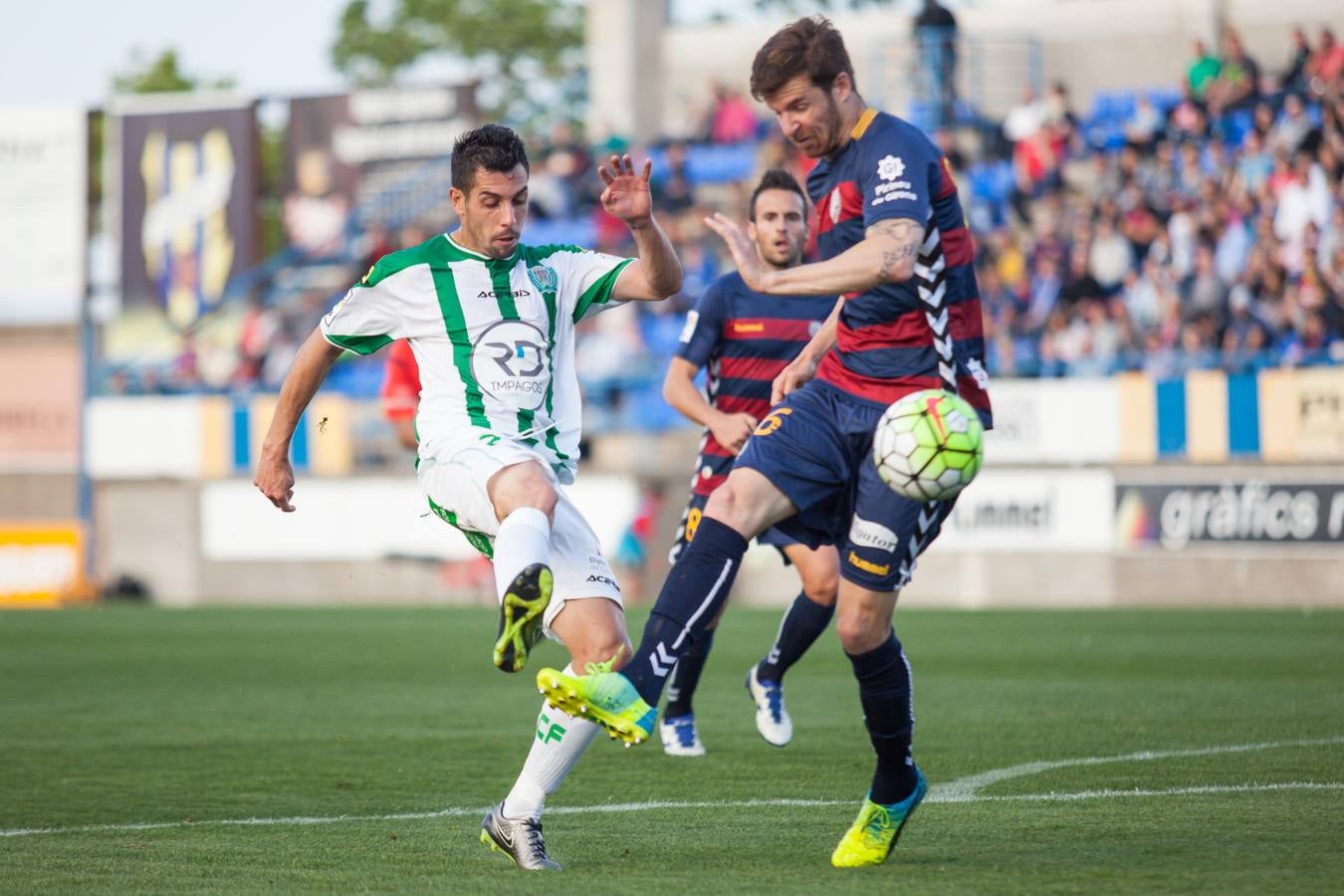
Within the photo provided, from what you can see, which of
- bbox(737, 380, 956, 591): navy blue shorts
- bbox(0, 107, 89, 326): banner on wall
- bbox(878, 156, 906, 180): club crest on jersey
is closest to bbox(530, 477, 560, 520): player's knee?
bbox(737, 380, 956, 591): navy blue shorts

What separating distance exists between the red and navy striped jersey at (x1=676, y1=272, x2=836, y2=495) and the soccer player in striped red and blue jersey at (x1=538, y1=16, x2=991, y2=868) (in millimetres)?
3067

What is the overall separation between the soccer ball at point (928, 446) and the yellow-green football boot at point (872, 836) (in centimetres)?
87

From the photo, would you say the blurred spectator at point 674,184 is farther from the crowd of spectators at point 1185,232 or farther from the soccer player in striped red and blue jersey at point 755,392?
the soccer player in striped red and blue jersey at point 755,392

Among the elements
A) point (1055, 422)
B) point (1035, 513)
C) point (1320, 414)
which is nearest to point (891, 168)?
point (1320, 414)

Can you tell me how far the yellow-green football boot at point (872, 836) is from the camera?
202 inches

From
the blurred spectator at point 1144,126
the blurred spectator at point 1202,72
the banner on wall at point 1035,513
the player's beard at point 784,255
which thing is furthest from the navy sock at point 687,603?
the blurred spectator at point 1202,72

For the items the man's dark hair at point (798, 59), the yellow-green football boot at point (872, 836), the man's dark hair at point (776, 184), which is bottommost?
the yellow-green football boot at point (872, 836)

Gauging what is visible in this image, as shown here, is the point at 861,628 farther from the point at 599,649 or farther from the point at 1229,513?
the point at 1229,513

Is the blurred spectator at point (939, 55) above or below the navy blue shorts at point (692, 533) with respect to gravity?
above

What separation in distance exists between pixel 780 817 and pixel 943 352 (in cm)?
167

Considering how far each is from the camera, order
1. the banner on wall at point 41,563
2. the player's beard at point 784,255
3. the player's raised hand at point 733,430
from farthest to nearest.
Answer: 1. the banner on wall at point 41,563
2. the player's beard at point 784,255
3. the player's raised hand at point 733,430

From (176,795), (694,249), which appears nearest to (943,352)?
(176,795)

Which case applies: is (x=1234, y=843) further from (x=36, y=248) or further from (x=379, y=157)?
(x=36, y=248)

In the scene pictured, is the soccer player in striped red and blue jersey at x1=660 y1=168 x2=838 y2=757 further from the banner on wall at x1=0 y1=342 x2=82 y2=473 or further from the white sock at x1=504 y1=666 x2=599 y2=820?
the banner on wall at x1=0 y1=342 x2=82 y2=473
